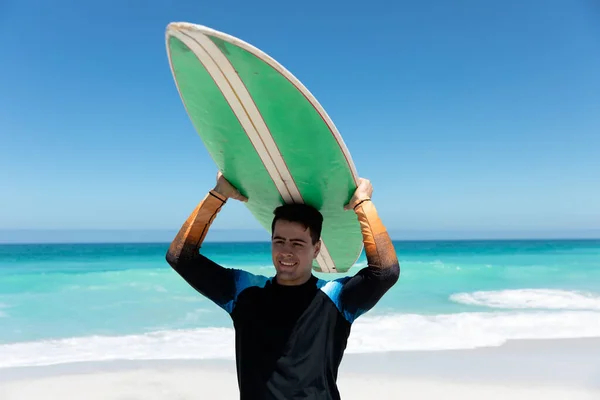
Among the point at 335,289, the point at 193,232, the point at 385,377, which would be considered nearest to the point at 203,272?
the point at 193,232

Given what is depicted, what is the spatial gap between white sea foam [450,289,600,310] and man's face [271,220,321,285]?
1088 centimetres

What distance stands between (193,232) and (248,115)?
586mm

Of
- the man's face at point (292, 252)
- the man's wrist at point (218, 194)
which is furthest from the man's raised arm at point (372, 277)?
the man's wrist at point (218, 194)

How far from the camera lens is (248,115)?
2043 millimetres

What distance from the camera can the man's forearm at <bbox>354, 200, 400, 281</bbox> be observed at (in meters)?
1.61

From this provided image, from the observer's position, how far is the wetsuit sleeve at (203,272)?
5.81 ft

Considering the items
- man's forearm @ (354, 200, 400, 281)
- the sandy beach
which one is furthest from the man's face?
the sandy beach

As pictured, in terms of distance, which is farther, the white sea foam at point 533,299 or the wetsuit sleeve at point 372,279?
the white sea foam at point 533,299

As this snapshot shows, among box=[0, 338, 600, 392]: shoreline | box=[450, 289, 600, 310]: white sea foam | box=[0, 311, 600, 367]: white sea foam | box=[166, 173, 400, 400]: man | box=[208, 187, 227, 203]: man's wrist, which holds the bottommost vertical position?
box=[450, 289, 600, 310]: white sea foam

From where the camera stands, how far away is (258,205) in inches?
105

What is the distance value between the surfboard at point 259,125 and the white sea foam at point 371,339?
4.55m

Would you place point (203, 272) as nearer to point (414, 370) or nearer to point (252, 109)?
point (252, 109)

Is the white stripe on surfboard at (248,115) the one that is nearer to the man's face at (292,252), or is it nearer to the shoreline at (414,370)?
the man's face at (292,252)

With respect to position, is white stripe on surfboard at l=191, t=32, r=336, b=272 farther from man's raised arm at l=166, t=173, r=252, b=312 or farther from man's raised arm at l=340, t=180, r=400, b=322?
man's raised arm at l=340, t=180, r=400, b=322
